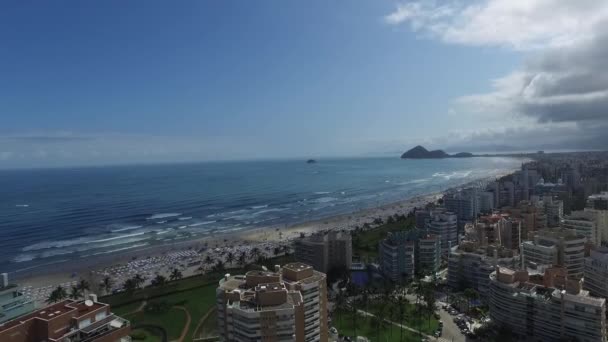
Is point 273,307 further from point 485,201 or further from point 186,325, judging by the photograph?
point 485,201

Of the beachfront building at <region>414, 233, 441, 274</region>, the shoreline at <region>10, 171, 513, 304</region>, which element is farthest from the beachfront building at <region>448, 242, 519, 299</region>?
the shoreline at <region>10, 171, 513, 304</region>

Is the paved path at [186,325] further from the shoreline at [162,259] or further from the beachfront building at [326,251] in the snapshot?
the beachfront building at [326,251]

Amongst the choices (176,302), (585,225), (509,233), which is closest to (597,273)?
(585,225)

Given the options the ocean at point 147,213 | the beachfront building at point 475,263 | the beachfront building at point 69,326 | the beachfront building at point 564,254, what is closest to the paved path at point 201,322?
the beachfront building at point 69,326

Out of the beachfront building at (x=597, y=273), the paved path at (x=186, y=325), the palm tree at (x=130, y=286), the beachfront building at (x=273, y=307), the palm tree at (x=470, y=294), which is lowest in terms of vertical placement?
the paved path at (x=186, y=325)

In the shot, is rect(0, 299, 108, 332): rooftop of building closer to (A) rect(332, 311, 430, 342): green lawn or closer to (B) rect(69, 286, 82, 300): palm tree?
(B) rect(69, 286, 82, 300): palm tree

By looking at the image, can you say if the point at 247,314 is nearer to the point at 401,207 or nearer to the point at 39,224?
the point at 39,224
